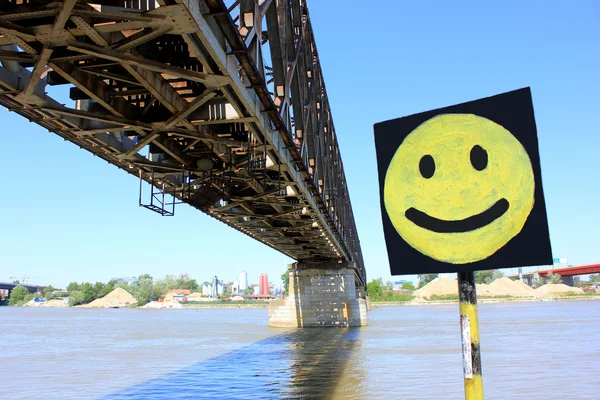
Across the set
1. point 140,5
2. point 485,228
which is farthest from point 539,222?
point 140,5

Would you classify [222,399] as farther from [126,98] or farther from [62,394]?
[126,98]

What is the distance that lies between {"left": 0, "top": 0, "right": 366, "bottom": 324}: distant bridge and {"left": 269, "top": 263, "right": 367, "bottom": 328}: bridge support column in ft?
117

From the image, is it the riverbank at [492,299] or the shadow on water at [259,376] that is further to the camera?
the riverbank at [492,299]

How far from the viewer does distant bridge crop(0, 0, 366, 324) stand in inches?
389

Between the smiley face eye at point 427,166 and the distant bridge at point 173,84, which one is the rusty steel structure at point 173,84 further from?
the smiley face eye at point 427,166

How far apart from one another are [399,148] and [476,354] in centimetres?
201

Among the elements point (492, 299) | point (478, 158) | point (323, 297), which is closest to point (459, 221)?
point (478, 158)

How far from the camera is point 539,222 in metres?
4.46

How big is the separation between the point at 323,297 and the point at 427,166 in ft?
191

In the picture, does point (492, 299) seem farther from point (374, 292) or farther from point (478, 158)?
point (478, 158)

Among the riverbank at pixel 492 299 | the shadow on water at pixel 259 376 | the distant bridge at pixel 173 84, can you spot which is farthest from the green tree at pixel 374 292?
the distant bridge at pixel 173 84

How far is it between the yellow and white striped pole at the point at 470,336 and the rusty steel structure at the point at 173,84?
21.6 feet

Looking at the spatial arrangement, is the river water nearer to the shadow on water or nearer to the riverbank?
the shadow on water

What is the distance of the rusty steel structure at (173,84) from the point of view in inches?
389
